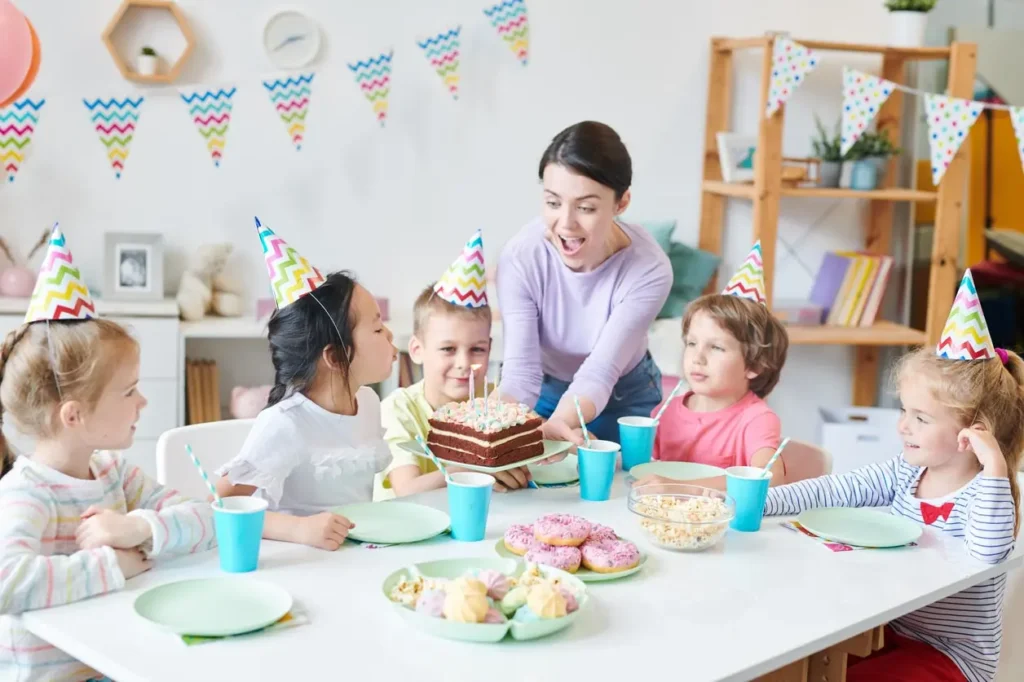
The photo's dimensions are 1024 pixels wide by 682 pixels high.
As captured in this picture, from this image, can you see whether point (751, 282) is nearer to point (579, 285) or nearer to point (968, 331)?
point (579, 285)

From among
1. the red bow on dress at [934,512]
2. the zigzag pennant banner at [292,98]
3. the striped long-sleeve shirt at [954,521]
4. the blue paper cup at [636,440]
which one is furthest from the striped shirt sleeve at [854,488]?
the zigzag pennant banner at [292,98]

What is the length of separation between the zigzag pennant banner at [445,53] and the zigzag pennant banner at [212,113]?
0.73 meters

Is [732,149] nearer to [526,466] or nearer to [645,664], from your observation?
[526,466]

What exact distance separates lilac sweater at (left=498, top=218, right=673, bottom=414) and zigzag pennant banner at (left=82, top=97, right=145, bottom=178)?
1.82 meters

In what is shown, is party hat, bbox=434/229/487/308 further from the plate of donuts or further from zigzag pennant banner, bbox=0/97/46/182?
zigzag pennant banner, bbox=0/97/46/182

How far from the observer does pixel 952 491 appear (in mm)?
2045

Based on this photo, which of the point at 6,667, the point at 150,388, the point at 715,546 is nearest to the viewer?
the point at 6,667

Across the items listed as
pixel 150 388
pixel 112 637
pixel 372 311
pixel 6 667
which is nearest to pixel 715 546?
pixel 372 311

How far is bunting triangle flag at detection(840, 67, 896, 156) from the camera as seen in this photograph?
4.11 m

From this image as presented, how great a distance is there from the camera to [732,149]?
14.5ft

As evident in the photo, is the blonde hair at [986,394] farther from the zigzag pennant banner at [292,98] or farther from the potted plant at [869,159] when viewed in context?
the zigzag pennant banner at [292,98]

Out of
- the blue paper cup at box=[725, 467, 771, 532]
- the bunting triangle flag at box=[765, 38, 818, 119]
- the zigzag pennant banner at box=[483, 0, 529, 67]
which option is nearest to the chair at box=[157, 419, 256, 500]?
the blue paper cup at box=[725, 467, 771, 532]

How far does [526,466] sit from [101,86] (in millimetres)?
2514

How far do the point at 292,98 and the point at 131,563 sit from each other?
271cm
